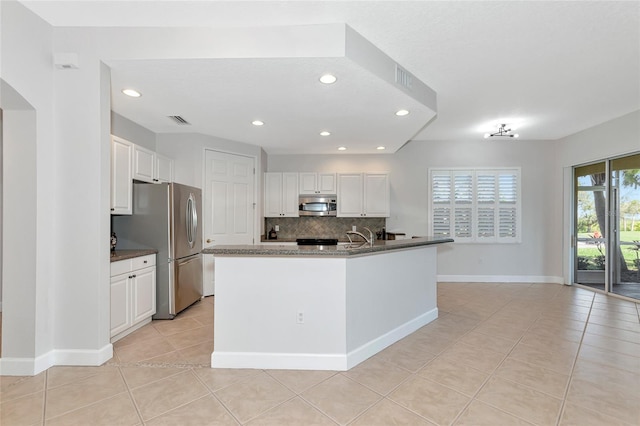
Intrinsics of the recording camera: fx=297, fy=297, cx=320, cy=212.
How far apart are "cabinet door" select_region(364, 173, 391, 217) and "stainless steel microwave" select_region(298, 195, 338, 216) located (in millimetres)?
627

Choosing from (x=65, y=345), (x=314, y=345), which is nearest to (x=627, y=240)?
(x=314, y=345)

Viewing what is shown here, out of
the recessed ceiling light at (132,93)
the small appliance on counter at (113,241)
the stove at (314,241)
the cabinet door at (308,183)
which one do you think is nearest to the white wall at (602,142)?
the stove at (314,241)

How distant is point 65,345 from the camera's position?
2.51 m

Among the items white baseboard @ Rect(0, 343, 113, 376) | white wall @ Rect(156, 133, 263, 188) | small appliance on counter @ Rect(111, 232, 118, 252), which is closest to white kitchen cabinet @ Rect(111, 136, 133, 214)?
small appliance on counter @ Rect(111, 232, 118, 252)

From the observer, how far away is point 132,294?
3236mm

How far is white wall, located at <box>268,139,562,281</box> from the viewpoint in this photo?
5711 mm

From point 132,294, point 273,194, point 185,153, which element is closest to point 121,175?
point 185,153

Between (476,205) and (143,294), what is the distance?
571 centimetres

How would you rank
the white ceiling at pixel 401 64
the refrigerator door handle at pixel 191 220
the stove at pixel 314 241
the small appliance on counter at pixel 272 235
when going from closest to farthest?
the white ceiling at pixel 401 64 → the refrigerator door handle at pixel 191 220 → the stove at pixel 314 241 → the small appliance on counter at pixel 272 235

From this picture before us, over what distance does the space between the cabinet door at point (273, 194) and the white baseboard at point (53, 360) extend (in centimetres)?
345

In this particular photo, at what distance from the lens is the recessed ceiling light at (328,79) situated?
2.63 meters

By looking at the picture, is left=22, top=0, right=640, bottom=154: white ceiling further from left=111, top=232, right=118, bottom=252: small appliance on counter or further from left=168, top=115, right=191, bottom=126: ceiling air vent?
left=111, top=232, right=118, bottom=252: small appliance on counter

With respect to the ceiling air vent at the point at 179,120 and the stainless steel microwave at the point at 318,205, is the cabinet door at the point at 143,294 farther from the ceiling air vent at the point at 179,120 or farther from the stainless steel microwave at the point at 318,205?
the stainless steel microwave at the point at 318,205

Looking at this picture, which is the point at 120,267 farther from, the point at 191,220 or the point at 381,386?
the point at 381,386
